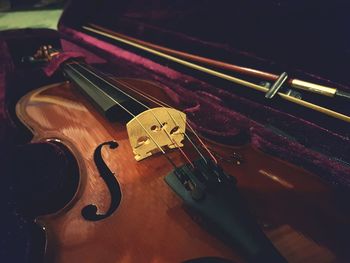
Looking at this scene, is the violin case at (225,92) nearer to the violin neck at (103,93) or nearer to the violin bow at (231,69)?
the violin bow at (231,69)

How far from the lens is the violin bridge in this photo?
82 centimetres

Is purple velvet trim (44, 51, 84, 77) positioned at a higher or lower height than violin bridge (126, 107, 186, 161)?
higher

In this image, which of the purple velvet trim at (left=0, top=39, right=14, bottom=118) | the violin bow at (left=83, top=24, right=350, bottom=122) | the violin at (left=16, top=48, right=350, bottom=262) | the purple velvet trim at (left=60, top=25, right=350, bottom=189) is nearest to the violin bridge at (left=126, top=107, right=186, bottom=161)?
the violin at (left=16, top=48, right=350, bottom=262)

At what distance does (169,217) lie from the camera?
68cm

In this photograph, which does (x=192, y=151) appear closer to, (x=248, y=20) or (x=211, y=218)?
(x=211, y=218)

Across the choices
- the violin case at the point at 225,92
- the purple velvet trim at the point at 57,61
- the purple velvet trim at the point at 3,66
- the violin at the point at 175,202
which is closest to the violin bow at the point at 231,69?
the violin case at the point at 225,92

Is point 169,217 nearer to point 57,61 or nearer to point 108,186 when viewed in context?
point 108,186

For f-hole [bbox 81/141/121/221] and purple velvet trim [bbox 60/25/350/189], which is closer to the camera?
f-hole [bbox 81/141/121/221]

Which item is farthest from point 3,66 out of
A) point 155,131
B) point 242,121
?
point 242,121

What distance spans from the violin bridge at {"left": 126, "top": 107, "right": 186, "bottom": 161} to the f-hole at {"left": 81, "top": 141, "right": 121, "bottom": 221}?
102mm

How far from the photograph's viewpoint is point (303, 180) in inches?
32.2

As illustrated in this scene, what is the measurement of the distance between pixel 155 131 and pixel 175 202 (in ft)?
0.77

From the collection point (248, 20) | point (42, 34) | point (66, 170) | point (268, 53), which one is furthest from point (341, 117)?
point (42, 34)

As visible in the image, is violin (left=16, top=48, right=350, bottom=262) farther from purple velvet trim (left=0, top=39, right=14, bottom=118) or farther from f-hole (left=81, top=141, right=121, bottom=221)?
purple velvet trim (left=0, top=39, right=14, bottom=118)
